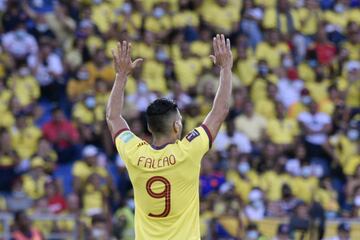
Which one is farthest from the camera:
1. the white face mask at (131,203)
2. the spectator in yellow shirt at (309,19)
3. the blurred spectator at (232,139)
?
the spectator in yellow shirt at (309,19)

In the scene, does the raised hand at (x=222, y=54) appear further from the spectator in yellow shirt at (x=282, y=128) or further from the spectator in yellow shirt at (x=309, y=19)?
the spectator in yellow shirt at (x=309, y=19)

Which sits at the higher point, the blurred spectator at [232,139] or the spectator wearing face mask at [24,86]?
the spectator wearing face mask at [24,86]

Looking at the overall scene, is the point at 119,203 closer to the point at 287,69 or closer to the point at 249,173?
the point at 249,173

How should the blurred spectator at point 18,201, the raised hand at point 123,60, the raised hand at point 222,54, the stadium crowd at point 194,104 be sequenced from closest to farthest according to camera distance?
the raised hand at point 222,54
the raised hand at point 123,60
the blurred spectator at point 18,201
the stadium crowd at point 194,104

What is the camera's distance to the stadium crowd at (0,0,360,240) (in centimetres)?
1631

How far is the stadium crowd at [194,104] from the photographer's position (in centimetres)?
1631

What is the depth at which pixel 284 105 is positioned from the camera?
764 inches

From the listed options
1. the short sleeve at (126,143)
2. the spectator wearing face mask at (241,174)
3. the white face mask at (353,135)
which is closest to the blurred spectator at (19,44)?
the spectator wearing face mask at (241,174)

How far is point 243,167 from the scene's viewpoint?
694 inches

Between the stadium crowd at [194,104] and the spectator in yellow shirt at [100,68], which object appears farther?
the spectator in yellow shirt at [100,68]

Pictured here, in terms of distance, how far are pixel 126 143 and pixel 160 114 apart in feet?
1.17

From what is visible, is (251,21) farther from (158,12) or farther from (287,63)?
(158,12)

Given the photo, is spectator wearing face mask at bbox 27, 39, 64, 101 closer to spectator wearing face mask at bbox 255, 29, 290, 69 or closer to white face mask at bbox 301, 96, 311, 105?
spectator wearing face mask at bbox 255, 29, 290, 69

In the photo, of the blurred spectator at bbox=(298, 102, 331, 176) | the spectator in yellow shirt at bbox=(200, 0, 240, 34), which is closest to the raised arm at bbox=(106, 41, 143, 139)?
the blurred spectator at bbox=(298, 102, 331, 176)
